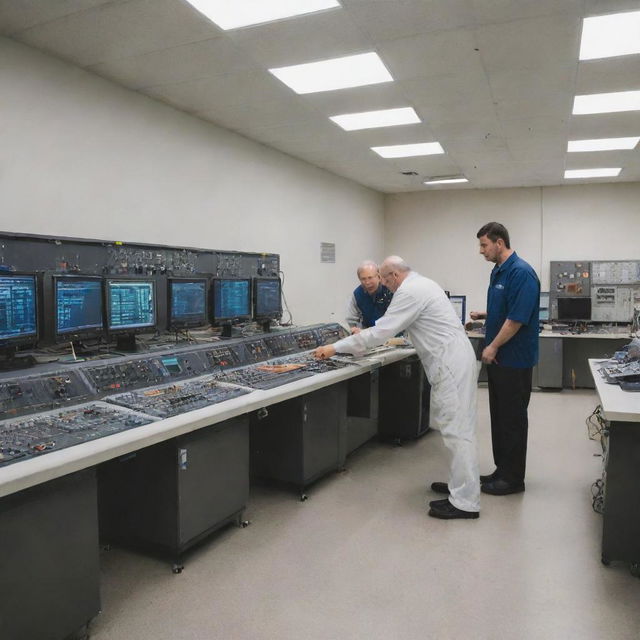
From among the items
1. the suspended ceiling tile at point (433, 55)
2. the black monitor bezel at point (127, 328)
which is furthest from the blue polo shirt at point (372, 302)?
the black monitor bezel at point (127, 328)

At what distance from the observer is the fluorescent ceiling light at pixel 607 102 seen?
12.0 feet

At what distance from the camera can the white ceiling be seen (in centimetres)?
251

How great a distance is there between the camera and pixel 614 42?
2834 mm

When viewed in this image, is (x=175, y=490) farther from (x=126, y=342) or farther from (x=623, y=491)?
(x=623, y=491)

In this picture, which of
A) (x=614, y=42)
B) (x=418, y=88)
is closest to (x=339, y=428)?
(x=418, y=88)

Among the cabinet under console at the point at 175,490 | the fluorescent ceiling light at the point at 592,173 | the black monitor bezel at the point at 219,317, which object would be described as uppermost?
the fluorescent ceiling light at the point at 592,173

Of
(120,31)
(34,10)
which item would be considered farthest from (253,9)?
(34,10)

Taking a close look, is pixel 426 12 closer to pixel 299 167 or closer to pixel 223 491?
pixel 223 491

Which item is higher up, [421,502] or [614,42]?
Answer: [614,42]

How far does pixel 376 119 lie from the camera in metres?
4.25

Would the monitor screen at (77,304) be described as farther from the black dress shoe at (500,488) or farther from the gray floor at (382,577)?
the black dress shoe at (500,488)

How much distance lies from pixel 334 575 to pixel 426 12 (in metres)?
2.56

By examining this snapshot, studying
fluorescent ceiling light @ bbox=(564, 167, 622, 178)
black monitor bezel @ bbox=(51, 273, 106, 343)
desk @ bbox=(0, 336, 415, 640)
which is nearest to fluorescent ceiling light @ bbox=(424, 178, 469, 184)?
fluorescent ceiling light @ bbox=(564, 167, 622, 178)

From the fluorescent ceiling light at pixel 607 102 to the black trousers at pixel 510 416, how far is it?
1.99 metres
